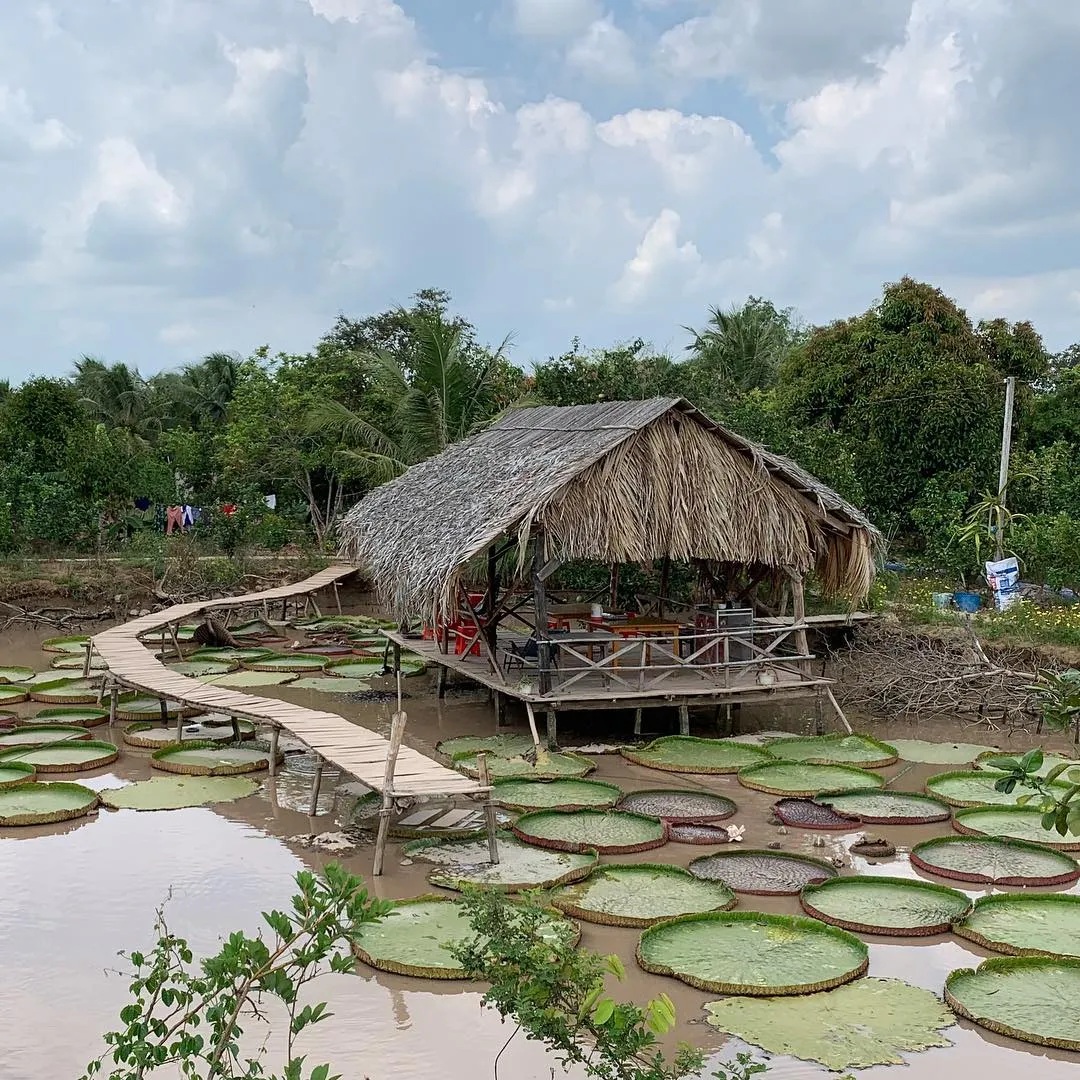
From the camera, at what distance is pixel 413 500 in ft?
43.6

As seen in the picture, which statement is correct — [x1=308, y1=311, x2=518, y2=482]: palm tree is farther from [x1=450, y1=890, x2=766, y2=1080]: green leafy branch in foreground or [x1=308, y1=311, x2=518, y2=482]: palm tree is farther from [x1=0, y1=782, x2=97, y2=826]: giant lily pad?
[x1=450, y1=890, x2=766, y2=1080]: green leafy branch in foreground

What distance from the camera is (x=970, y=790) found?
9359mm

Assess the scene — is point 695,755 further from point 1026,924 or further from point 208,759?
point 208,759

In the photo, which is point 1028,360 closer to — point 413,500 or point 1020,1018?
point 413,500

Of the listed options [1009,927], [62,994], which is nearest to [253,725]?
[62,994]

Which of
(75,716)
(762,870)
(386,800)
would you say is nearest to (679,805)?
(762,870)

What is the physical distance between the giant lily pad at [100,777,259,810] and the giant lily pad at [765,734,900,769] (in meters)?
4.55

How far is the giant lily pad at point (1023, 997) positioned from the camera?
18.0ft

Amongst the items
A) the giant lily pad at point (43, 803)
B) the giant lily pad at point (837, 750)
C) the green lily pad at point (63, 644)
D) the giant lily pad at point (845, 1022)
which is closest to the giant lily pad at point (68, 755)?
the giant lily pad at point (43, 803)

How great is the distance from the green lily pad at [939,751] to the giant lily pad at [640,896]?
12.3 ft

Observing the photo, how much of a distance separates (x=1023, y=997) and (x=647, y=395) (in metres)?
13.0

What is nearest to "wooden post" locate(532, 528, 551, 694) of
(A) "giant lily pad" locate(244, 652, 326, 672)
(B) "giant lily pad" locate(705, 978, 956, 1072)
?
(B) "giant lily pad" locate(705, 978, 956, 1072)

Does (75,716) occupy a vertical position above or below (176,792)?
above

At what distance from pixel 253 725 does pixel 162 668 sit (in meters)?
1.10
